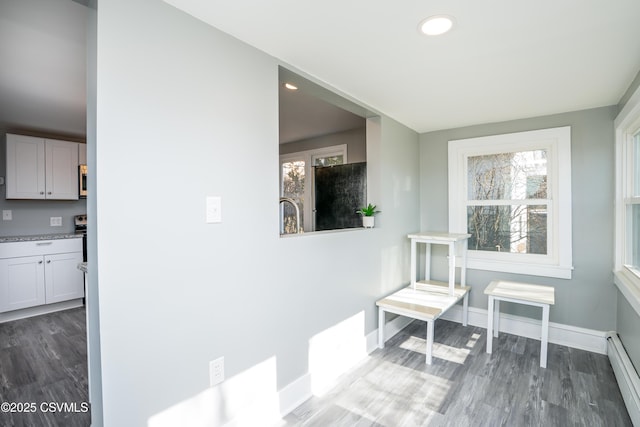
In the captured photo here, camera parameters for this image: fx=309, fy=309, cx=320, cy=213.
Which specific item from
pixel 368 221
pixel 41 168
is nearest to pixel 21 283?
pixel 41 168

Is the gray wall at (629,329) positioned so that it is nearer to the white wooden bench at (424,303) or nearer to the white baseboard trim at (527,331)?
the white baseboard trim at (527,331)

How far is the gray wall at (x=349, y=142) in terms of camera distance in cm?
410

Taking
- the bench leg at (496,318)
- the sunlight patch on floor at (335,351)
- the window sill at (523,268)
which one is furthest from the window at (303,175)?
the bench leg at (496,318)

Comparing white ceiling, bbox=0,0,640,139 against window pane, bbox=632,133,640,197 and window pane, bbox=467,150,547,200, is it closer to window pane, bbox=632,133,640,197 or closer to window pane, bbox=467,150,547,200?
window pane, bbox=632,133,640,197

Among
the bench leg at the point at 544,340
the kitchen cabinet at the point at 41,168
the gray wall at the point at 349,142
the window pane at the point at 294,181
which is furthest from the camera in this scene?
the window pane at the point at 294,181

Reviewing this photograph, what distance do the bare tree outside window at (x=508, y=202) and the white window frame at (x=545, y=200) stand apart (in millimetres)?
52

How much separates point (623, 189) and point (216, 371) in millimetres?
3267

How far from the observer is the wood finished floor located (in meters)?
1.87

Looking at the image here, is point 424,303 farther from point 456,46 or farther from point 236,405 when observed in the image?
point 456,46

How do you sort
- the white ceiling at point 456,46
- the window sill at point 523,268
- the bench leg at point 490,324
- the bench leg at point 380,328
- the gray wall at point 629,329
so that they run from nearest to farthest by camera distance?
1. the white ceiling at point 456,46
2. the gray wall at point 629,329
3. the bench leg at point 490,324
4. the bench leg at point 380,328
5. the window sill at point 523,268

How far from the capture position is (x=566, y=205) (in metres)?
2.87

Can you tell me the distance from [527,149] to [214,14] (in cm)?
308

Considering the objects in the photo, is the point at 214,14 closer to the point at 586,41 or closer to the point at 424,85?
the point at 424,85

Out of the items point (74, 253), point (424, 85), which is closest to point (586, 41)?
point (424, 85)
